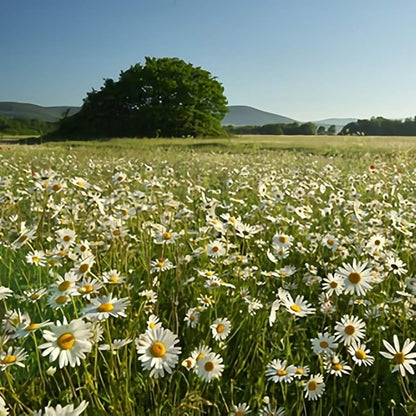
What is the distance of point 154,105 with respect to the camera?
4466 cm

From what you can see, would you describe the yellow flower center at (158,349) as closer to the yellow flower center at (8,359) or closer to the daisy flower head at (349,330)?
the yellow flower center at (8,359)

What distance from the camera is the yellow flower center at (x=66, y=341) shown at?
1081mm

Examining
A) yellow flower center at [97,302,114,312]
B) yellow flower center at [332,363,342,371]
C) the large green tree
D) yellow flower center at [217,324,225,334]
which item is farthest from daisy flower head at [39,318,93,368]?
the large green tree

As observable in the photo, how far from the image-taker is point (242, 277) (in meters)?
2.17

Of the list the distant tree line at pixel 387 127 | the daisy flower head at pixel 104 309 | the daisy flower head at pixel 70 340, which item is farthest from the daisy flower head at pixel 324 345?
the distant tree line at pixel 387 127

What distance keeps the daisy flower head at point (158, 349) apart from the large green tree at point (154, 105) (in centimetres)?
4037

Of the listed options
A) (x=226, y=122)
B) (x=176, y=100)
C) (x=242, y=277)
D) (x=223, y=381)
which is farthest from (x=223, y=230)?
(x=226, y=122)

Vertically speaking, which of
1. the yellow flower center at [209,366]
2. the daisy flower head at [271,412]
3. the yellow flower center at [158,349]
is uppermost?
the yellow flower center at [158,349]

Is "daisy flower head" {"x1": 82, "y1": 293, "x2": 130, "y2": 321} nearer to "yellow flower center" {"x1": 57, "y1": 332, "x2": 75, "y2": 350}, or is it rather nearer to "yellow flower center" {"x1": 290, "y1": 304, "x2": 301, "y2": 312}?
"yellow flower center" {"x1": 57, "y1": 332, "x2": 75, "y2": 350}

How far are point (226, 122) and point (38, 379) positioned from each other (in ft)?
157

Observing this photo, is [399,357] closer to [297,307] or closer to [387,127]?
[297,307]

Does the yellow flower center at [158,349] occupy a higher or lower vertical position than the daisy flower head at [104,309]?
lower

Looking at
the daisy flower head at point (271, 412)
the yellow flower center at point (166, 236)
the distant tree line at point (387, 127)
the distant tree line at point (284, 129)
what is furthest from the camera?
the distant tree line at point (284, 129)

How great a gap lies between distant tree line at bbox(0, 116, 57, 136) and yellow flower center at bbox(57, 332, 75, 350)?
64383 mm
